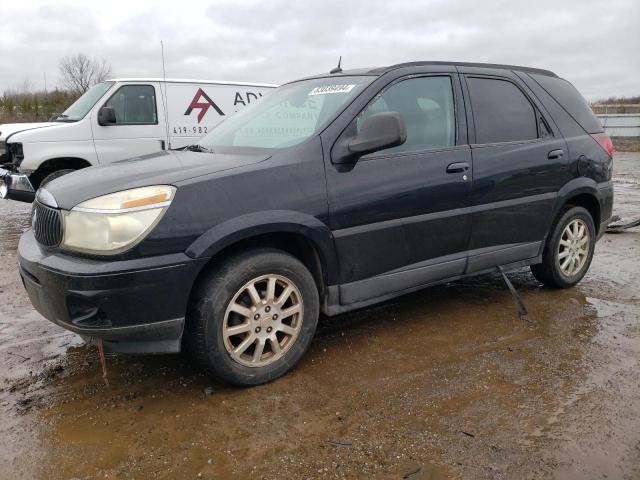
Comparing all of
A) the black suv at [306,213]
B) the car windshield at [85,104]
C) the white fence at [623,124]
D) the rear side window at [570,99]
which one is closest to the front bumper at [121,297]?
the black suv at [306,213]

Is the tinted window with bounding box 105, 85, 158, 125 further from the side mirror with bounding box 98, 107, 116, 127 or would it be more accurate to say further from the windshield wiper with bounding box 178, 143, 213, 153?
Result: the windshield wiper with bounding box 178, 143, 213, 153

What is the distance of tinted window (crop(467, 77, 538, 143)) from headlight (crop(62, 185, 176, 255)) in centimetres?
235

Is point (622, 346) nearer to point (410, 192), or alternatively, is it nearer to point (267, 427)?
point (410, 192)

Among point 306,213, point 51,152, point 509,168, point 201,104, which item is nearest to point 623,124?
point 201,104

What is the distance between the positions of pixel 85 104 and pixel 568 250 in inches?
282

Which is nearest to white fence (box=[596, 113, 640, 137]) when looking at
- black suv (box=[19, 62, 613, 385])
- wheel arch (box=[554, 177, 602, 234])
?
wheel arch (box=[554, 177, 602, 234])

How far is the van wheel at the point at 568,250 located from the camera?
14.5 ft

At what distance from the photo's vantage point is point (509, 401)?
2.82 metres

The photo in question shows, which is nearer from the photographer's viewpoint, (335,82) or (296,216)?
(296,216)

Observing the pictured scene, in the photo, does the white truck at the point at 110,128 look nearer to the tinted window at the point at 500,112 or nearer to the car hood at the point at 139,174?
the tinted window at the point at 500,112

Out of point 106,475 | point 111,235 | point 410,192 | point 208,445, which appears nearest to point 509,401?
point 410,192

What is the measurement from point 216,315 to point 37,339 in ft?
5.61

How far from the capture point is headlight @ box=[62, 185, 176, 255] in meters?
2.55

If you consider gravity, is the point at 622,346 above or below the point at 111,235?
below
